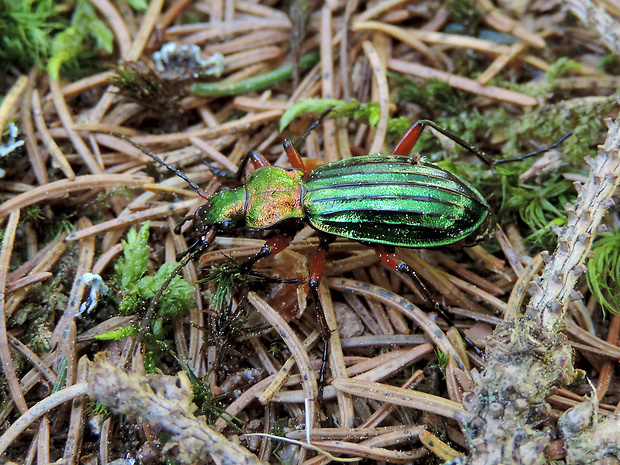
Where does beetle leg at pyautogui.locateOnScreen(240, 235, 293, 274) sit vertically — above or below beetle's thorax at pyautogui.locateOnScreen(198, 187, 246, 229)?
below

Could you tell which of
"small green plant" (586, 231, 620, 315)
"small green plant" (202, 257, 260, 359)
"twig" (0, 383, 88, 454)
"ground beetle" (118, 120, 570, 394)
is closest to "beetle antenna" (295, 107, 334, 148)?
"ground beetle" (118, 120, 570, 394)

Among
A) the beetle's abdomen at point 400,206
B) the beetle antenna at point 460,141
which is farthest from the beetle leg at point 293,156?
the beetle antenna at point 460,141

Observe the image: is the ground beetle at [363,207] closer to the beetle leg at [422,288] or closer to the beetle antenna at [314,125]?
the beetle leg at [422,288]

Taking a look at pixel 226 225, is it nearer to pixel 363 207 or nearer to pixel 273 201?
pixel 273 201

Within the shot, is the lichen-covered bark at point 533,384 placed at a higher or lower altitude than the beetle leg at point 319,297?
higher

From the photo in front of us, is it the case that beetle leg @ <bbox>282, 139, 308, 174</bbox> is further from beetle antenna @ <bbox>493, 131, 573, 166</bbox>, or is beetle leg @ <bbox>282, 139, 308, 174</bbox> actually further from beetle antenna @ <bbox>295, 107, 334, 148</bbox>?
beetle antenna @ <bbox>493, 131, 573, 166</bbox>

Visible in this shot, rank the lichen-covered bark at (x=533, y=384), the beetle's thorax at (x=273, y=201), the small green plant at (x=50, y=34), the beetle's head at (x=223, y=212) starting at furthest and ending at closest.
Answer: the small green plant at (x=50, y=34), the beetle's thorax at (x=273, y=201), the beetle's head at (x=223, y=212), the lichen-covered bark at (x=533, y=384)

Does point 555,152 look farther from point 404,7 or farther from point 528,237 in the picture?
point 404,7

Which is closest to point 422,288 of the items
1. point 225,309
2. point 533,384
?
point 533,384
